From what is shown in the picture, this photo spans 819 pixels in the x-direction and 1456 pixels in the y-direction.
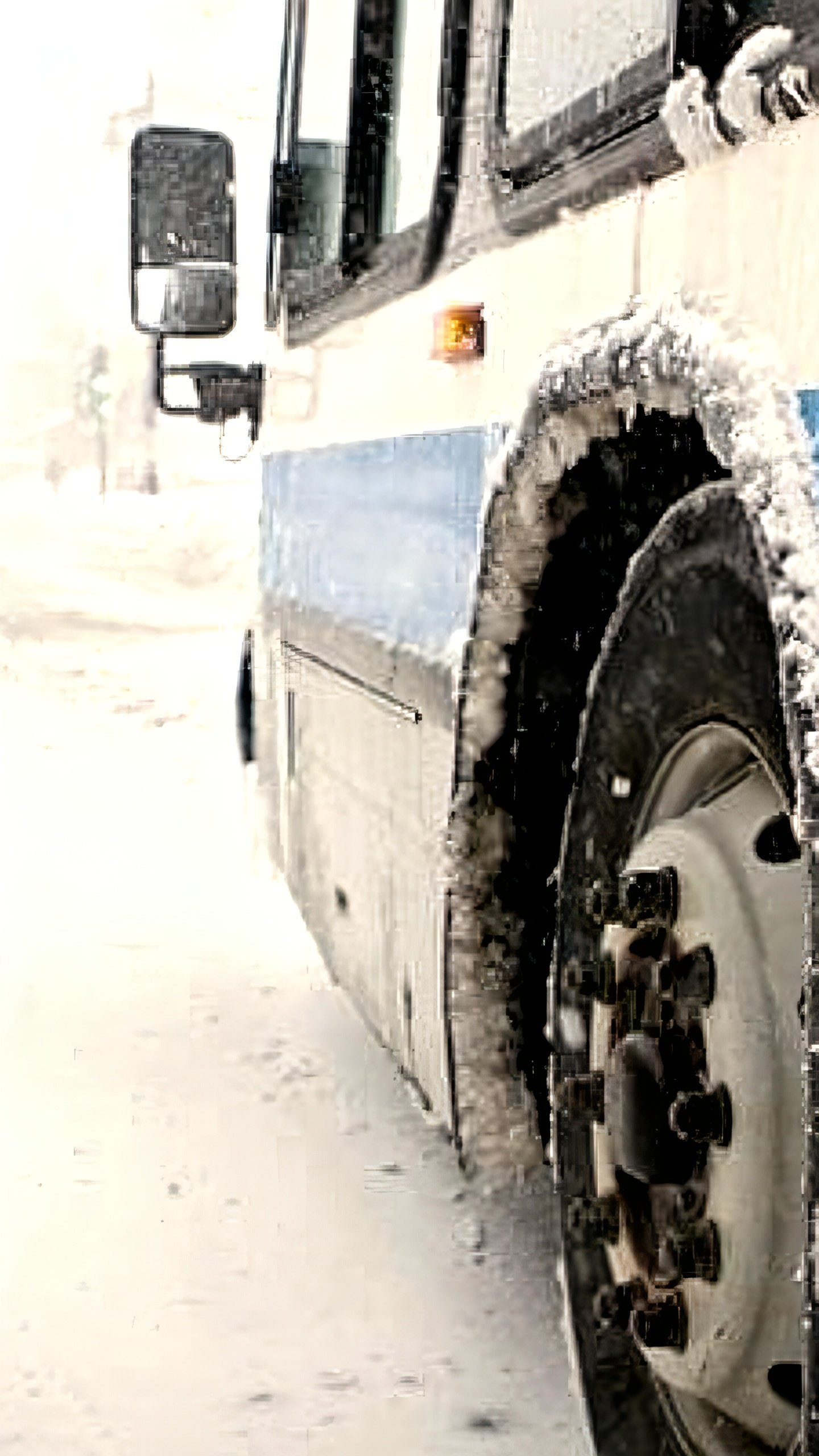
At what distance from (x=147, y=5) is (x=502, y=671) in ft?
160

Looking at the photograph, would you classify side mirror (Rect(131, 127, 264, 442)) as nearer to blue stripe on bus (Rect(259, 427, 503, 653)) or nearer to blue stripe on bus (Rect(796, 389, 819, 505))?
blue stripe on bus (Rect(259, 427, 503, 653))

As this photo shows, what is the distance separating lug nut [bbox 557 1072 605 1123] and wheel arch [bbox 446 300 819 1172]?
0.37 m

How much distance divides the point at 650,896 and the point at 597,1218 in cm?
45

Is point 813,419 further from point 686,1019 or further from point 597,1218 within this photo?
point 597,1218

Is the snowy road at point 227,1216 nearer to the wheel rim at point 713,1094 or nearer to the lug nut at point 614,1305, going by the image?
the lug nut at point 614,1305

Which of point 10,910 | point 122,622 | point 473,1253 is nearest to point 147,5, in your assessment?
point 122,622

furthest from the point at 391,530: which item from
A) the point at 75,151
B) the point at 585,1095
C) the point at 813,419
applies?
the point at 75,151

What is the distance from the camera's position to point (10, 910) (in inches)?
252

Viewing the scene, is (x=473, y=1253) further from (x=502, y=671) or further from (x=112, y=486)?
(x=112, y=486)

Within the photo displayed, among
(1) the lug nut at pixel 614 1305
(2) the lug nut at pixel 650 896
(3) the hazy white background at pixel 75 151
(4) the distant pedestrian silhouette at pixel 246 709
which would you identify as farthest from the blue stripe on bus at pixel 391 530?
(3) the hazy white background at pixel 75 151

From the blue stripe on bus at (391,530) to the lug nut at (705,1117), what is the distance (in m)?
0.93

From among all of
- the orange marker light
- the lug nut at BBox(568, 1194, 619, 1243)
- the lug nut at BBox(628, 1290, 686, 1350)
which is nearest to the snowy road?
the lug nut at BBox(568, 1194, 619, 1243)

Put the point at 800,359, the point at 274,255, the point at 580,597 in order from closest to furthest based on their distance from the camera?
1. the point at 800,359
2. the point at 580,597
3. the point at 274,255

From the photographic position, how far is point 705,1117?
188cm
